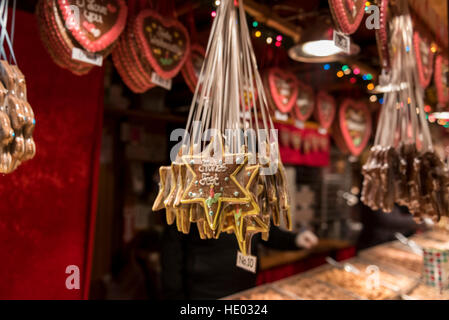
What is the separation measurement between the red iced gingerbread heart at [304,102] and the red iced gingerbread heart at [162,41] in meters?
1.01

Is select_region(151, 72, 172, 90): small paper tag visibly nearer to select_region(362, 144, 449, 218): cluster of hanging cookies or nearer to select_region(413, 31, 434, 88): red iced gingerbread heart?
select_region(362, 144, 449, 218): cluster of hanging cookies

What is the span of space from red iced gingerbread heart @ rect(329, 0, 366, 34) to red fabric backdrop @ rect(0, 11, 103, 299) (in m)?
1.14

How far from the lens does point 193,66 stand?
5.79 feet

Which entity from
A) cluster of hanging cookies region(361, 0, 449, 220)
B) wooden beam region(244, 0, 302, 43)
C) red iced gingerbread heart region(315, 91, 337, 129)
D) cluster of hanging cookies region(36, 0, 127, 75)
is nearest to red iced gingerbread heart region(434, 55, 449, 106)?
red iced gingerbread heart region(315, 91, 337, 129)

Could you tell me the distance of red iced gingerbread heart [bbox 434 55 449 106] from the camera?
7.91 ft

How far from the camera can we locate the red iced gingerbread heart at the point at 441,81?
2.41m

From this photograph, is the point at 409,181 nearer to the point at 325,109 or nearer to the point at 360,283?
the point at 360,283

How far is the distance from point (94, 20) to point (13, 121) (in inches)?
21.9

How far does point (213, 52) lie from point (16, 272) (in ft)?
3.87

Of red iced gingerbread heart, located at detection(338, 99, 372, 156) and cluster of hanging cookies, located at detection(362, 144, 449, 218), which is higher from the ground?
red iced gingerbread heart, located at detection(338, 99, 372, 156)
